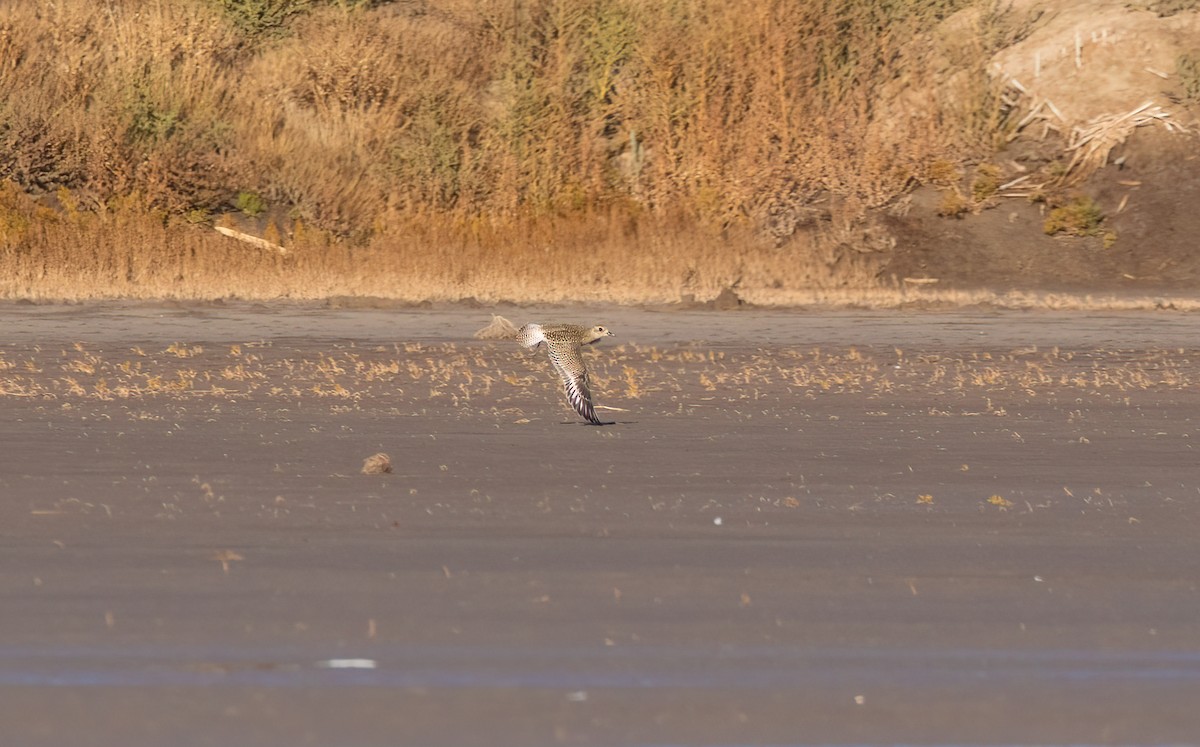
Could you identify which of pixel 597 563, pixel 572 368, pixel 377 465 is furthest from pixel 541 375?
pixel 597 563

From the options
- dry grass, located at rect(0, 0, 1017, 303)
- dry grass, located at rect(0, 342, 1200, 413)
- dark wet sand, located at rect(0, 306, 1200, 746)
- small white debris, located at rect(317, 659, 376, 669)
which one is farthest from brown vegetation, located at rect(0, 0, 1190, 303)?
small white debris, located at rect(317, 659, 376, 669)

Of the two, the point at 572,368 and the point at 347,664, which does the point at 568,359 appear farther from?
the point at 347,664

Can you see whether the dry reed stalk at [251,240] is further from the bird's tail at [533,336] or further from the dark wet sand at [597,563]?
the bird's tail at [533,336]

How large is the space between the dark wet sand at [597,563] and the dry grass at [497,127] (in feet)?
46.5

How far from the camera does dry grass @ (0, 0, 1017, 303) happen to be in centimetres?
2914

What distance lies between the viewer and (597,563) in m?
7.25

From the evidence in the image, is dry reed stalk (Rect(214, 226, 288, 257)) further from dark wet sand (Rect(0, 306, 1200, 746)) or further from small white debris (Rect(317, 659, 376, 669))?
small white debris (Rect(317, 659, 376, 669))

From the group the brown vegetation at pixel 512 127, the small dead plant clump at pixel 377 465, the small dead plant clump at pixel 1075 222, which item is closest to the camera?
the small dead plant clump at pixel 377 465

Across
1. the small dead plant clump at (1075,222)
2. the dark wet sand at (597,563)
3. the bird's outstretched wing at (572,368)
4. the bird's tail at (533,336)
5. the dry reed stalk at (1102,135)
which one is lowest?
the dark wet sand at (597,563)

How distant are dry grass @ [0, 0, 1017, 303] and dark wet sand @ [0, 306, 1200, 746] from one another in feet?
46.5

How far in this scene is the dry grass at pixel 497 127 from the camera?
29.1 metres

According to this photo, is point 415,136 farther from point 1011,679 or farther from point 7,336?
point 1011,679

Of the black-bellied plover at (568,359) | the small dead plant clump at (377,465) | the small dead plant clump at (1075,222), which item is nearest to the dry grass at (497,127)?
the small dead plant clump at (1075,222)

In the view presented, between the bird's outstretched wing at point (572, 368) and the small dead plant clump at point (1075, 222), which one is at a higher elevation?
the small dead plant clump at point (1075, 222)
